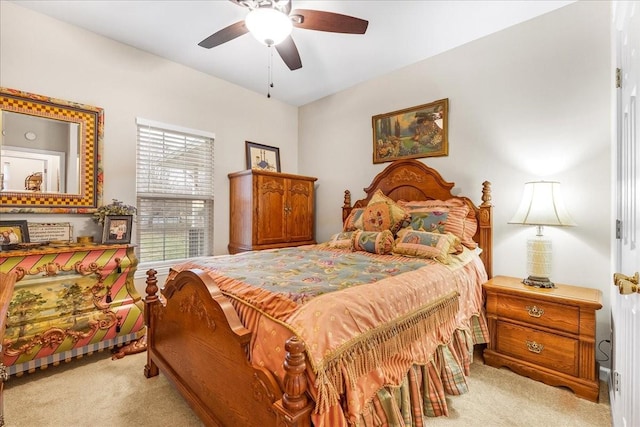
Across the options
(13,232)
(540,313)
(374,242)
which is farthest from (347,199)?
(13,232)

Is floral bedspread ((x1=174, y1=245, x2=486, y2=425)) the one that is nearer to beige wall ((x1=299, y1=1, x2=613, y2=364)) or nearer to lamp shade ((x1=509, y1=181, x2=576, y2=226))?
lamp shade ((x1=509, y1=181, x2=576, y2=226))

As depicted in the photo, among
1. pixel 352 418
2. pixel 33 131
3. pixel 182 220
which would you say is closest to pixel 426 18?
pixel 352 418

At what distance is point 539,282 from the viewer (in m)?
2.23

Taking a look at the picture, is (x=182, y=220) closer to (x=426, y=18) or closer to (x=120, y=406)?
(x=120, y=406)

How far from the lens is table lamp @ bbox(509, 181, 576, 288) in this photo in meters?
2.17

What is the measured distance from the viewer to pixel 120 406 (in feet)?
5.87

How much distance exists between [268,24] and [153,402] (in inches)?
96.4

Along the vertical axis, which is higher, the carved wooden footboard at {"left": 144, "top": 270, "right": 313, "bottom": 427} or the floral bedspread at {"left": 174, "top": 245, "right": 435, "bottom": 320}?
the floral bedspread at {"left": 174, "top": 245, "right": 435, "bottom": 320}

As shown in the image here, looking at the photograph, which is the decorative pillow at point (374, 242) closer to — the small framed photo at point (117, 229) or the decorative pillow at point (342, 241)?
the decorative pillow at point (342, 241)

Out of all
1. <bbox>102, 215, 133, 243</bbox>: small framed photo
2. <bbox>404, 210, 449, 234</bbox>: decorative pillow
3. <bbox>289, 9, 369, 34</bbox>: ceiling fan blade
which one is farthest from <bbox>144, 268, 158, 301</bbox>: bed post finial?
<bbox>404, 210, 449, 234</bbox>: decorative pillow

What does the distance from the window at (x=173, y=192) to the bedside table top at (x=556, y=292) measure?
9.95 ft

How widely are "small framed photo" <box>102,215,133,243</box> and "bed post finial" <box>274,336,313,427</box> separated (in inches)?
91.4

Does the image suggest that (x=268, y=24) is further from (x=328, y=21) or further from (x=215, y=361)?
(x=215, y=361)

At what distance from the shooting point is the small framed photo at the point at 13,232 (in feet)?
7.13
